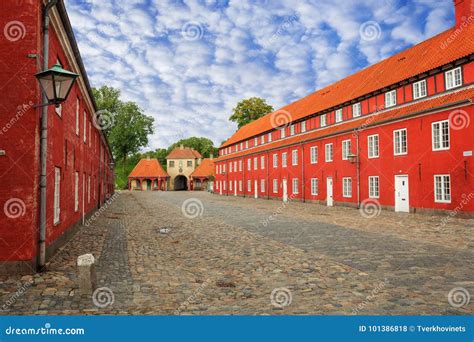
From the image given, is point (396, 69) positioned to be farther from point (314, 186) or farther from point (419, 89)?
point (314, 186)

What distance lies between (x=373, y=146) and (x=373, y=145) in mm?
65

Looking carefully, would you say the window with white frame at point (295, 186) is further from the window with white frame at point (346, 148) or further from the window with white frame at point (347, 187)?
the window with white frame at point (346, 148)

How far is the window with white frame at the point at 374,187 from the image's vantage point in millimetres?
22531

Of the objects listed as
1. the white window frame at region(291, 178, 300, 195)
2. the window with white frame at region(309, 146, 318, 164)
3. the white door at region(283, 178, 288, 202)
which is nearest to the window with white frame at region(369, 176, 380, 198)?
the window with white frame at region(309, 146, 318, 164)

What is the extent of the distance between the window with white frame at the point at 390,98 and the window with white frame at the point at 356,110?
2692mm

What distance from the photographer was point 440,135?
59.5ft

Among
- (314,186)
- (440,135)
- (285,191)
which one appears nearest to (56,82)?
(440,135)

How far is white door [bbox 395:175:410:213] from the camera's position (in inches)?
796

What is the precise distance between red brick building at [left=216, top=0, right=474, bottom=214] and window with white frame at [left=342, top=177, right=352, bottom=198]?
0.24 ft

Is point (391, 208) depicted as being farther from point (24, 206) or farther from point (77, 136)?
point (24, 206)

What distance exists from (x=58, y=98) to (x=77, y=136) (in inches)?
302

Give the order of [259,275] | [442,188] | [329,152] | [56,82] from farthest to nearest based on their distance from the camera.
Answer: [329,152] < [442,188] < [259,275] < [56,82]

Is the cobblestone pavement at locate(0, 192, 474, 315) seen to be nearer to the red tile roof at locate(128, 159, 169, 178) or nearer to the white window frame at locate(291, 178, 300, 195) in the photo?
the white window frame at locate(291, 178, 300, 195)

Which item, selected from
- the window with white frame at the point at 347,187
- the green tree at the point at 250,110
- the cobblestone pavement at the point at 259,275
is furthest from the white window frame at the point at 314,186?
the green tree at the point at 250,110
